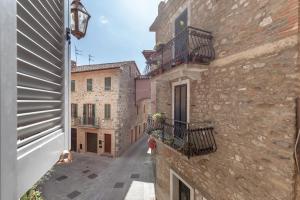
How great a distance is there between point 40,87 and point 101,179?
13204 mm

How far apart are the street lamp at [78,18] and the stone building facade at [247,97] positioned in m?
3.05

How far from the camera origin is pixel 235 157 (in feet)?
15.3

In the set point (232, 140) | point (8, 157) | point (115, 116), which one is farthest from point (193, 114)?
point (115, 116)

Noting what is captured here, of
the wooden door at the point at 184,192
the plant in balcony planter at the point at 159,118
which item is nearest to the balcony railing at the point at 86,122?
the plant in balcony planter at the point at 159,118

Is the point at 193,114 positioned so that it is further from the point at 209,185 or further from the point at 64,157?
the point at 64,157

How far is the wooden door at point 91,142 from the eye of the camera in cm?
1908

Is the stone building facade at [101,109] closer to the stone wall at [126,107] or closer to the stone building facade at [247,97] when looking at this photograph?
the stone wall at [126,107]

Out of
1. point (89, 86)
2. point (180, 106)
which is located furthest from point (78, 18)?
point (89, 86)

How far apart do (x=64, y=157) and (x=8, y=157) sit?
1194mm

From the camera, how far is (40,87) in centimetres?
179

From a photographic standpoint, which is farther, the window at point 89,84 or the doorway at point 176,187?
the window at point 89,84

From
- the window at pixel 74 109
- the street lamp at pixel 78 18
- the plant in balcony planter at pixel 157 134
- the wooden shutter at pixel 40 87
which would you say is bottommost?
the plant in balcony planter at pixel 157 134

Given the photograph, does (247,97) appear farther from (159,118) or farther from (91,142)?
(91,142)

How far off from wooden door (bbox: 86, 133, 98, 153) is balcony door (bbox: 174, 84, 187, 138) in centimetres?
1358
